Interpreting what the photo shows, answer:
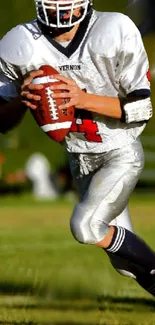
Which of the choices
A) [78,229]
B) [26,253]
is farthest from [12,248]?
[78,229]

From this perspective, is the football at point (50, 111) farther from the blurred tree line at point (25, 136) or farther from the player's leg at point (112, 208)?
the blurred tree line at point (25, 136)

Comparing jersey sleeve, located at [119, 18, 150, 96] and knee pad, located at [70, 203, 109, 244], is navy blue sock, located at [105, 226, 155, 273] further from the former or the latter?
jersey sleeve, located at [119, 18, 150, 96]

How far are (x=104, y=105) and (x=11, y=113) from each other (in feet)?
1.54

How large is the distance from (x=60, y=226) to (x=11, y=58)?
6002 millimetres

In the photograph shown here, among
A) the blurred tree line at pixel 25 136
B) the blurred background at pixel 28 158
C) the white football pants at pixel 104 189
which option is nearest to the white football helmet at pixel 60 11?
Result: the white football pants at pixel 104 189

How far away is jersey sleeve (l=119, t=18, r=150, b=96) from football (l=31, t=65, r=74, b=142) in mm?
277

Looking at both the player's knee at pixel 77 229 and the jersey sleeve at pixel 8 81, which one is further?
the jersey sleeve at pixel 8 81

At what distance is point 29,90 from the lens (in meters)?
4.08

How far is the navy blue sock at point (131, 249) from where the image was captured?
13.8 ft

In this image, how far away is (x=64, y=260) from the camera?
689cm

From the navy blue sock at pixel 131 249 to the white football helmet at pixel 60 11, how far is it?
35.6 inches

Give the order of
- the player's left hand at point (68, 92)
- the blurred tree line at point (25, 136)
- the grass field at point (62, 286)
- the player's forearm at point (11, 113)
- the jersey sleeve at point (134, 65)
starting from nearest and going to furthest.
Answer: the player's left hand at point (68, 92) → the jersey sleeve at point (134, 65) → the player's forearm at point (11, 113) → the grass field at point (62, 286) → the blurred tree line at point (25, 136)

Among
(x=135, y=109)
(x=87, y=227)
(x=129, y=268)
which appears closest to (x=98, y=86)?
(x=135, y=109)

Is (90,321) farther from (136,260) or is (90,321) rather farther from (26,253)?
(26,253)
